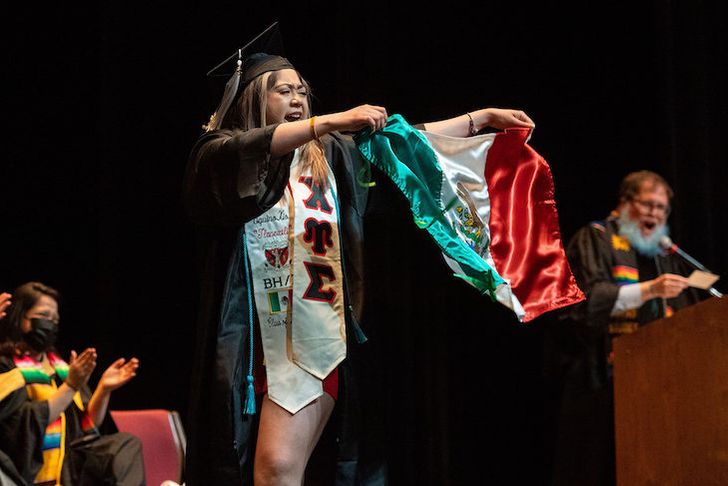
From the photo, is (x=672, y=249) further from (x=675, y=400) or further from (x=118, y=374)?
(x=118, y=374)

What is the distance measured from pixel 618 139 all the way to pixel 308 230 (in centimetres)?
310

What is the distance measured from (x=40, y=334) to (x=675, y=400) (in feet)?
9.43

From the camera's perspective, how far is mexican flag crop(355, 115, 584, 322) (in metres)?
2.51

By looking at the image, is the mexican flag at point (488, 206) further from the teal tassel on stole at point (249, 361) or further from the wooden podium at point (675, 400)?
the wooden podium at point (675, 400)

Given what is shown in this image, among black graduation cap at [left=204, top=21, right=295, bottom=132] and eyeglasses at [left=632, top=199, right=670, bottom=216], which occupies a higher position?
black graduation cap at [left=204, top=21, right=295, bottom=132]

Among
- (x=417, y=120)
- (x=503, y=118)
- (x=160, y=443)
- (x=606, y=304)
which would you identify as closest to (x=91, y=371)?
(x=160, y=443)

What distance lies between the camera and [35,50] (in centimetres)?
493

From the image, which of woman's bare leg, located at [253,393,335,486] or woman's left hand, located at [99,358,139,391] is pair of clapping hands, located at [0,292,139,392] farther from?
woman's bare leg, located at [253,393,335,486]

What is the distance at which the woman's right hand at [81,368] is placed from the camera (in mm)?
4328

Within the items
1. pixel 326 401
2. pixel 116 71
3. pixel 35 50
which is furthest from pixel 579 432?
pixel 35 50

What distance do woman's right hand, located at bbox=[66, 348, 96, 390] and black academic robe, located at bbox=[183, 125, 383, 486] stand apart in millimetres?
2100

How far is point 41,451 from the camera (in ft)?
14.0

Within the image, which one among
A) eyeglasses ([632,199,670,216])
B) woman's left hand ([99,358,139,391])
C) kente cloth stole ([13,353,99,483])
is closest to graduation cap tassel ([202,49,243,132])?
woman's left hand ([99,358,139,391])

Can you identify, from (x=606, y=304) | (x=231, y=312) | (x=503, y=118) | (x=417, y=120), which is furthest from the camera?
(x=417, y=120)
